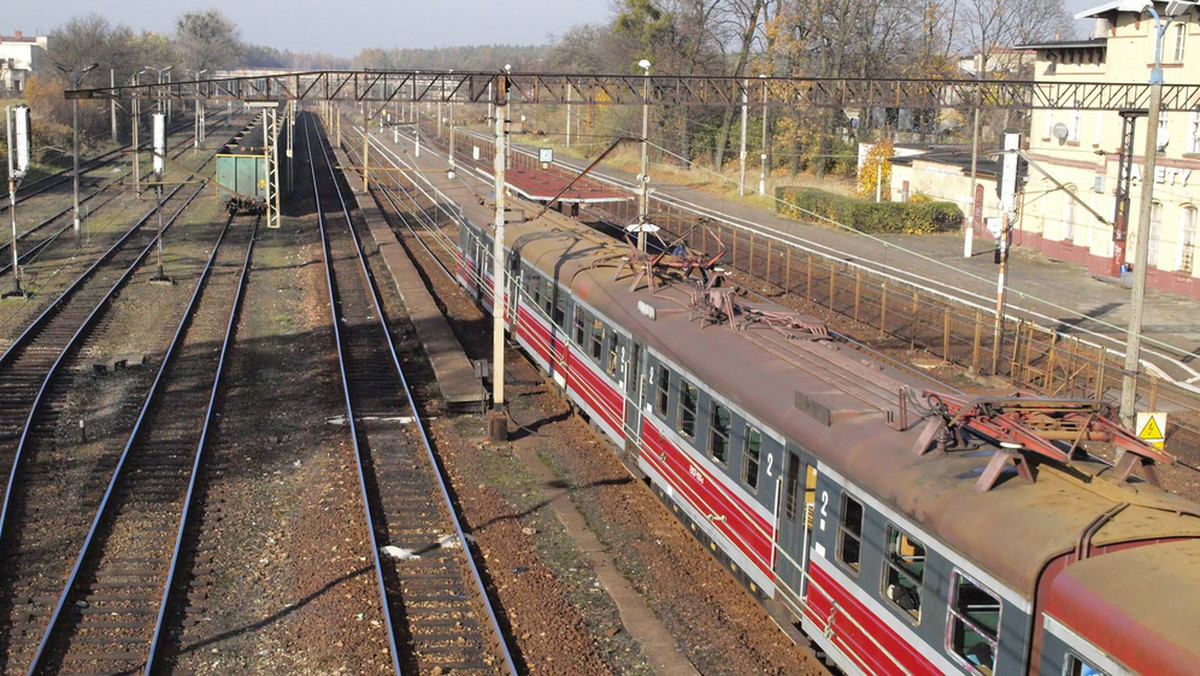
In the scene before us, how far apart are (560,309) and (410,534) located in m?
6.19

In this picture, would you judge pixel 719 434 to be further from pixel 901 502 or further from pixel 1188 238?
pixel 1188 238

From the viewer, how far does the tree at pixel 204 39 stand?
529ft

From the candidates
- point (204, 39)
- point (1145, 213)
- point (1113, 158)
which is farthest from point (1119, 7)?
point (204, 39)

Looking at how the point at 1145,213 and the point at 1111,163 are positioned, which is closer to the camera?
the point at 1145,213

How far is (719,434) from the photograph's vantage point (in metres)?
12.3

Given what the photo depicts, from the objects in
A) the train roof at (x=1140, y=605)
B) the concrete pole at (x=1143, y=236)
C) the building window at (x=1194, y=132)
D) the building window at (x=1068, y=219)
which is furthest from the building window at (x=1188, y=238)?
the train roof at (x=1140, y=605)

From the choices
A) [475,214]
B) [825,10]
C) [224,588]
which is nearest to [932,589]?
[224,588]

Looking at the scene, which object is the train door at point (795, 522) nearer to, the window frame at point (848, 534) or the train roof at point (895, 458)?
the train roof at point (895, 458)

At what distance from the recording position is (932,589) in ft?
26.9

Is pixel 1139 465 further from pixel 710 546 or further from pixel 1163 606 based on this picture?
pixel 710 546

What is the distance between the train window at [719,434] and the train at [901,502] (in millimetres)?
32

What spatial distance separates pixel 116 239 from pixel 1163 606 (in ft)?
128

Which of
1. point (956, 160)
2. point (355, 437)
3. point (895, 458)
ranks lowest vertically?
point (355, 437)

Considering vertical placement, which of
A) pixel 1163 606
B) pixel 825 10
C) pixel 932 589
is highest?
pixel 825 10
